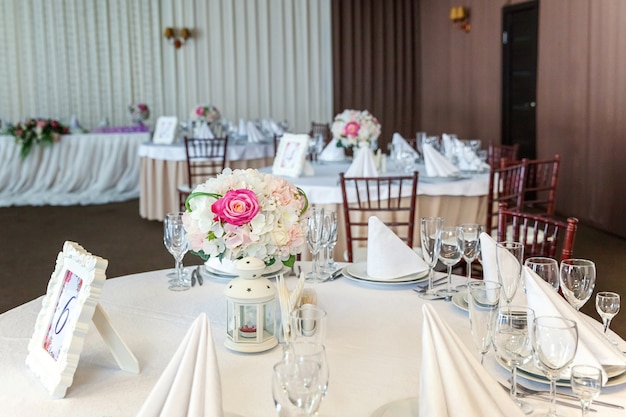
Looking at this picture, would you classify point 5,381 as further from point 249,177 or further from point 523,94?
point 523,94

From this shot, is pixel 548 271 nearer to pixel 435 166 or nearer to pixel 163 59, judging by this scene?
pixel 435 166

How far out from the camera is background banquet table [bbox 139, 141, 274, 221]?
22.3ft

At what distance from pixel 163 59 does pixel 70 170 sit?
120 inches

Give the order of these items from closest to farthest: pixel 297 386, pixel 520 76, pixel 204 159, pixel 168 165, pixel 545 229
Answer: pixel 297 386 → pixel 545 229 → pixel 204 159 → pixel 168 165 → pixel 520 76

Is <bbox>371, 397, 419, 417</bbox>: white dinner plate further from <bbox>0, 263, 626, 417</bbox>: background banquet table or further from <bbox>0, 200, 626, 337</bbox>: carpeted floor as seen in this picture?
<bbox>0, 200, 626, 337</bbox>: carpeted floor

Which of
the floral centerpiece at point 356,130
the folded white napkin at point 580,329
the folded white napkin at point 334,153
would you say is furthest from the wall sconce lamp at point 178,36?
the folded white napkin at point 580,329

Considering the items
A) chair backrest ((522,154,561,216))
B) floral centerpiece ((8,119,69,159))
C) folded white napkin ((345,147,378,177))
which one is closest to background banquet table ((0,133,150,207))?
floral centerpiece ((8,119,69,159))

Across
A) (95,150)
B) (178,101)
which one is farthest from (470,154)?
(178,101)

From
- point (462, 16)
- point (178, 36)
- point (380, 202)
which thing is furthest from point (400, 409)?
point (178, 36)

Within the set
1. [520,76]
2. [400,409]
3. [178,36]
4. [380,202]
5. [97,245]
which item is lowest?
[97,245]

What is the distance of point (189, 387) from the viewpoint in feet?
3.76

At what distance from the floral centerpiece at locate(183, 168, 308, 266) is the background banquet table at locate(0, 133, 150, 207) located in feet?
24.2

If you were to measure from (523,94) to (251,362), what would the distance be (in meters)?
7.33

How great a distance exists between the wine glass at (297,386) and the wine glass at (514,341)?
41 cm
